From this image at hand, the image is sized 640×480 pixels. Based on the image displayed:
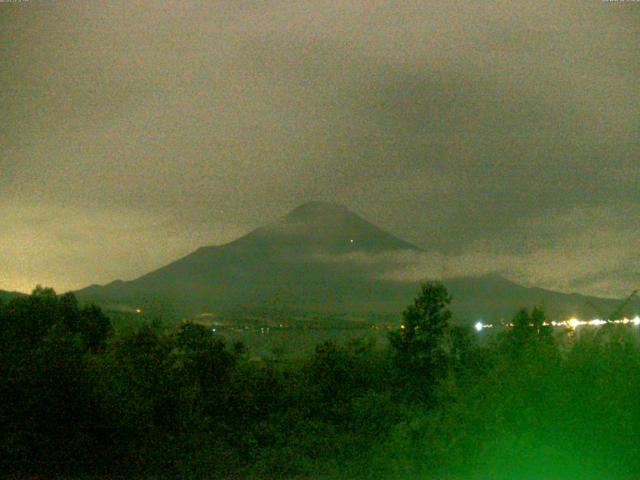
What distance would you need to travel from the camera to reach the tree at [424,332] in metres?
17.3

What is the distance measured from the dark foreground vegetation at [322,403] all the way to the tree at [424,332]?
0.12 feet

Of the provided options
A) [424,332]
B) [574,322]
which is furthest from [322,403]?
[574,322]

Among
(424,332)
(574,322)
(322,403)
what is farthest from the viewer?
(424,332)

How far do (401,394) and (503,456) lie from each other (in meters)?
9.51

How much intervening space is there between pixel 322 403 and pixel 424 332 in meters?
3.01

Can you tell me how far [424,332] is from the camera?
17.6m

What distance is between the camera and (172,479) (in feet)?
31.3

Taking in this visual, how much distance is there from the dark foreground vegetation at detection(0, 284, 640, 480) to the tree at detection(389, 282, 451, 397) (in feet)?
0.12

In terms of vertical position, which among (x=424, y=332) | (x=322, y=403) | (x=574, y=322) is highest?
(x=574, y=322)

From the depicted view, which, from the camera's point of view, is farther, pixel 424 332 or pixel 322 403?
pixel 424 332

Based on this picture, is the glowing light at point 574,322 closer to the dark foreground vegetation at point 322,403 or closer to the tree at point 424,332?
the dark foreground vegetation at point 322,403

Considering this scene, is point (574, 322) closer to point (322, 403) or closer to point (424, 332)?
point (424, 332)

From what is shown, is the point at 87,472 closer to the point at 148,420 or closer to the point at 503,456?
the point at 148,420

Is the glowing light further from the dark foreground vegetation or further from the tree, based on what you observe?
the tree
